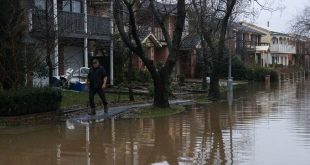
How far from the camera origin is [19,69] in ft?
50.2

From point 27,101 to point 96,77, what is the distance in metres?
2.71

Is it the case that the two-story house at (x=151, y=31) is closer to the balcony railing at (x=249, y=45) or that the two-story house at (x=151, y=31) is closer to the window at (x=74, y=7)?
the window at (x=74, y=7)

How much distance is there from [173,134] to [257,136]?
1.88 metres

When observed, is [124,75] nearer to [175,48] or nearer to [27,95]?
[175,48]

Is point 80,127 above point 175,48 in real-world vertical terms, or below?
below

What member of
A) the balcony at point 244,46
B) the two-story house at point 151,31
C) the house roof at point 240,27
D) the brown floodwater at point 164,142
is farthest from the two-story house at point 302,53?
the brown floodwater at point 164,142

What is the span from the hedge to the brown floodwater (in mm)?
606

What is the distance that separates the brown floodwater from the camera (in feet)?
31.5

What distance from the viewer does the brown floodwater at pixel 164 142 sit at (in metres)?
9.61

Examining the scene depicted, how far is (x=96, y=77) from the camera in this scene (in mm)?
16375

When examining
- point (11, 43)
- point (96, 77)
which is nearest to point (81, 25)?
point (96, 77)

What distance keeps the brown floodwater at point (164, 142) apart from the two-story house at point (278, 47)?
2711 inches

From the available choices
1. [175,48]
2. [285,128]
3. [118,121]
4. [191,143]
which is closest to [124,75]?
[175,48]

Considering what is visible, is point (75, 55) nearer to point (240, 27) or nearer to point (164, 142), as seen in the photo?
point (164, 142)
